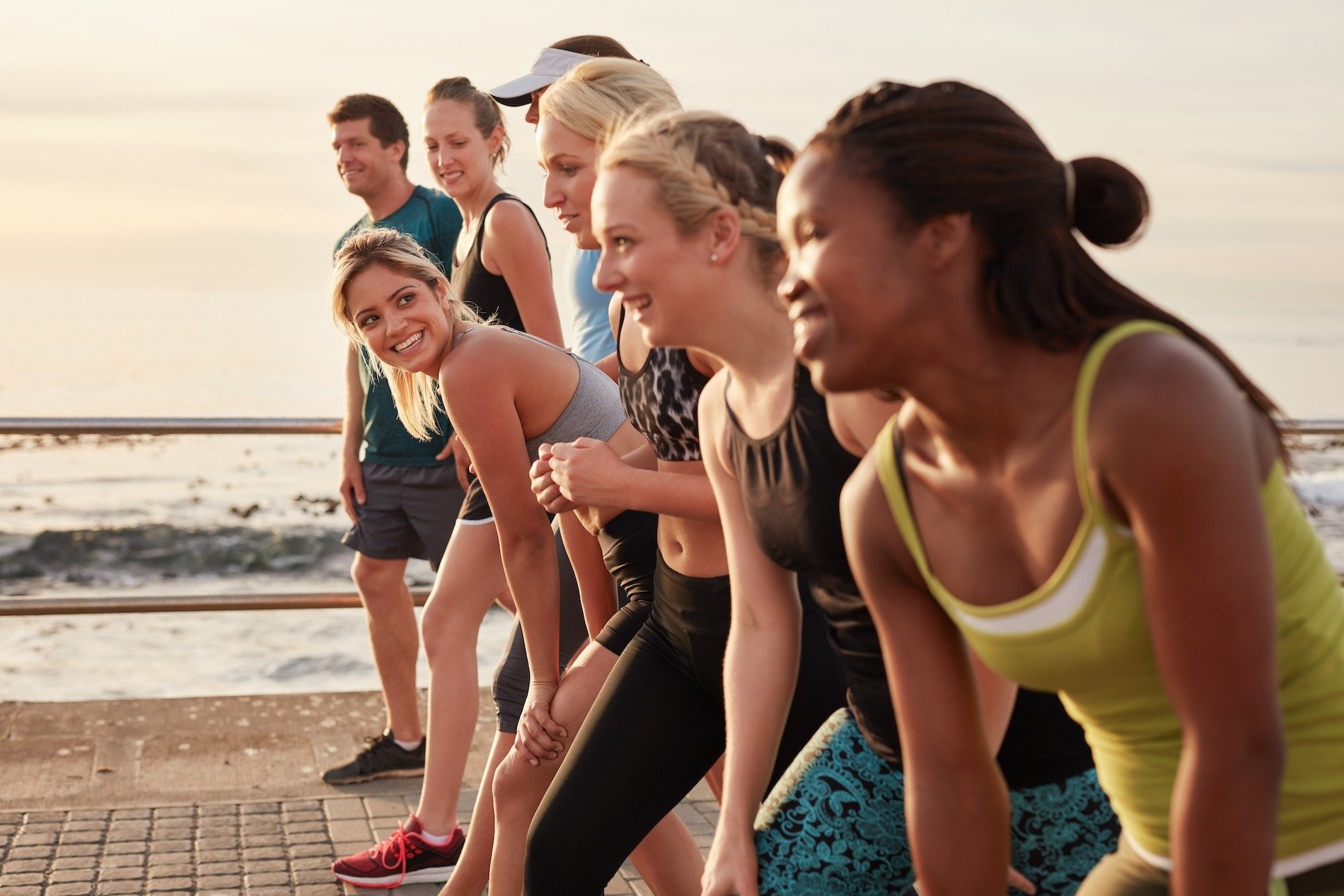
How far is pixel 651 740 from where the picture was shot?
9.53 ft

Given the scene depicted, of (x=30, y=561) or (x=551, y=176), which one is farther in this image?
(x=30, y=561)

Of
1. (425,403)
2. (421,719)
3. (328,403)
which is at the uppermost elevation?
(425,403)

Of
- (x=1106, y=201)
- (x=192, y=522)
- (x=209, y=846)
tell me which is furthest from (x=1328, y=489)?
(x=1106, y=201)

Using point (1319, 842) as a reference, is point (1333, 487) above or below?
below

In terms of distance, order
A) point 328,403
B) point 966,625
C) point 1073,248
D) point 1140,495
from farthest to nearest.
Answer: point 328,403 < point 966,625 < point 1073,248 < point 1140,495

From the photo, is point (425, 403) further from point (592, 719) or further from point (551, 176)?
point (592, 719)

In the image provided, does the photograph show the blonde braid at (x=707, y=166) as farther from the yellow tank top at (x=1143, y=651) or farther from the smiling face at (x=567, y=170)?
the yellow tank top at (x=1143, y=651)

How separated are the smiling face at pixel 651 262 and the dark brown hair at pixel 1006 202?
2.94 feet

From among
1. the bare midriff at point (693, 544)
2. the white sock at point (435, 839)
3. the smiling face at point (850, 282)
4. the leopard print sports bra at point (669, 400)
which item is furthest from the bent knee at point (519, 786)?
the smiling face at point (850, 282)

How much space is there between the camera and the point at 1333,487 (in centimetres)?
2289

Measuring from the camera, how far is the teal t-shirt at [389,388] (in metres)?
5.38

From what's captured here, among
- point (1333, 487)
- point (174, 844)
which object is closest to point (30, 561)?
point (174, 844)

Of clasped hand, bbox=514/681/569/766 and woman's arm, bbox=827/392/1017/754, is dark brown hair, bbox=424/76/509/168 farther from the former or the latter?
woman's arm, bbox=827/392/1017/754

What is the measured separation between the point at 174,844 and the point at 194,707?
4.50ft
